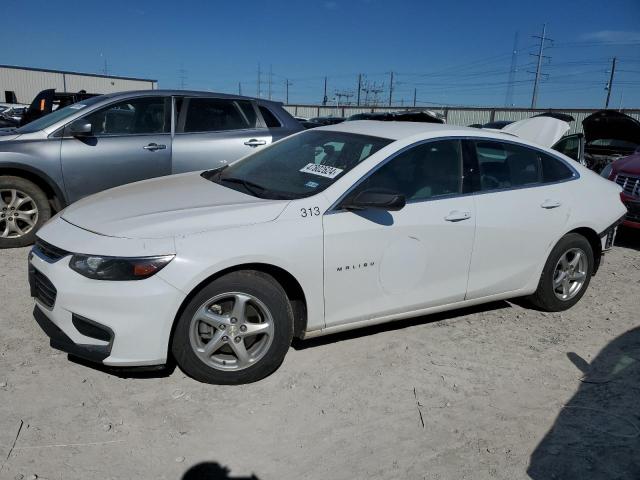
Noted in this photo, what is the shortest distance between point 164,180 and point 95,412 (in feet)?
6.27

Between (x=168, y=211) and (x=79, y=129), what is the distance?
2.96 metres

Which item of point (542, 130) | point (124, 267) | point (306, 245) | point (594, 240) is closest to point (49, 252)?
point (124, 267)

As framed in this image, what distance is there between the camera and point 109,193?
13.0 feet

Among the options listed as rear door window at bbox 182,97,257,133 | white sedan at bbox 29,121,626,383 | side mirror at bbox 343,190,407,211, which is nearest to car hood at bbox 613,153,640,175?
white sedan at bbox 29,121,626,383

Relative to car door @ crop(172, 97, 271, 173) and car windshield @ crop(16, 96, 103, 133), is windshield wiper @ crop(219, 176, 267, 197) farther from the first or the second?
car windshield @ crop(16, 96, 103, 133)

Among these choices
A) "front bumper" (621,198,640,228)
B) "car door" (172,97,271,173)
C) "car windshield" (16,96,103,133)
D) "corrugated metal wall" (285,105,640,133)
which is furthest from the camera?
"corrugated metal wall" (285,105,640,133)

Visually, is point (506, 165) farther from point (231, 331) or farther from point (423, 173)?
point (231, 331)

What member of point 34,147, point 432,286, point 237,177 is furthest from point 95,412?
point 34,147

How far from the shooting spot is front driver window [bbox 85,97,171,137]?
587cm

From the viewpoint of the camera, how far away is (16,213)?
566 cm

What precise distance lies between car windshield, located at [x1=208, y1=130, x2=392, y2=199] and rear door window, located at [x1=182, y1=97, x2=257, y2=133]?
84.3 inches

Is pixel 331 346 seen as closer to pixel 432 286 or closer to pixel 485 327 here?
pixel 432 286

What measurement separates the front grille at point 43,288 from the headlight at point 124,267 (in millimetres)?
282

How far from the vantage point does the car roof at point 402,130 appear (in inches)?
155
